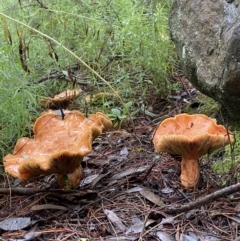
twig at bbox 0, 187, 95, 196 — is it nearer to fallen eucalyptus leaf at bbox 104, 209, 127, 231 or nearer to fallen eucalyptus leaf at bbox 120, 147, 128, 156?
fallen eucalyptus leaf at bbox 104, 209, 127, 231

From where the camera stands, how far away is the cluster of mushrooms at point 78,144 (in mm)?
2074

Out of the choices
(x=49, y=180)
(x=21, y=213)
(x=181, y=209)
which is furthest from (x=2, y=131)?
(x=181, y=209)

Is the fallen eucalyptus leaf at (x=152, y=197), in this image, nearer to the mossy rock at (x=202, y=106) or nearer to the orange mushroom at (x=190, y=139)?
the orange mushroom at (x=190, y=139)

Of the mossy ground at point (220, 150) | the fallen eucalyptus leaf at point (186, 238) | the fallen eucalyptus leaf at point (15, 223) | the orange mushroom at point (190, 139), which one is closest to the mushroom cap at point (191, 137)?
the orange mushroom at point (190, 139)

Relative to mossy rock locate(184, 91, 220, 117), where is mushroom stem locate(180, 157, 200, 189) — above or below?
above

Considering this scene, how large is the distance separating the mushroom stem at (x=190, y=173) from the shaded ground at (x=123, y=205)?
1.7 inches

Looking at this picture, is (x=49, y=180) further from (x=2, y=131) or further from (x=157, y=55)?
(x=157, y=55)

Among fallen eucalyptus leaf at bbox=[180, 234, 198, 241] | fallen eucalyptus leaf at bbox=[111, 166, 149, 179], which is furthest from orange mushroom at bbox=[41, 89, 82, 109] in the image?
fallen eucalyptus leaf at bbox=[180, 234, 198, 241]

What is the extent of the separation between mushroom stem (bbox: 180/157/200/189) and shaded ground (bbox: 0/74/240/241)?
44 millimetres

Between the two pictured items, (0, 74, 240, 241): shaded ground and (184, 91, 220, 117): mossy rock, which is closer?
(0, 74, 240, 241): shaded ground

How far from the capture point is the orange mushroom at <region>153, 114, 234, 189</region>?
2076mm

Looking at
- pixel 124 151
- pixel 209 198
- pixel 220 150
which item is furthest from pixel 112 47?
pixel 209 198

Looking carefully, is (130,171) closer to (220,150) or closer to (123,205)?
(123,205)

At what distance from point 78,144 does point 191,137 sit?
1.81ft
